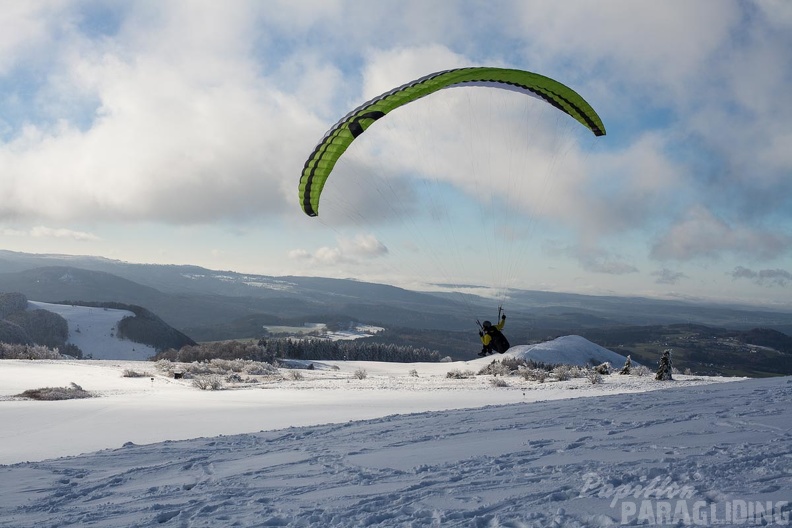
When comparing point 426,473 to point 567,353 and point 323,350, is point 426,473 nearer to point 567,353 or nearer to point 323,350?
point 567,353

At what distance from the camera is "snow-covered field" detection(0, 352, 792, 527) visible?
533cm

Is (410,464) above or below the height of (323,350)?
above

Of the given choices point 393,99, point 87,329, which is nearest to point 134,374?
point 393,99

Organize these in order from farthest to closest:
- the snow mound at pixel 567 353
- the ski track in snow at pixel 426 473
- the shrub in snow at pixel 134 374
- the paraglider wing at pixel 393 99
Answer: the snow mound at pixel 567 353 < the shrub in snow at pixel 134 374 < the paraglider wing at pixel 393 99 < the ski track in snow at pixel 426 473

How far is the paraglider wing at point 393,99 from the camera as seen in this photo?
12.2 metres

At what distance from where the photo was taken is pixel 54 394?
1691cm

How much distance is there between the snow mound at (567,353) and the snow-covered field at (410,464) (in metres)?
28.0

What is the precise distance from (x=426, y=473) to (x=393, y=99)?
8575 millimetres

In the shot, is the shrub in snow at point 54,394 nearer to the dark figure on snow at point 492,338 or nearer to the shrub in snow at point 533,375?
the dark figure on snow at point 492,338

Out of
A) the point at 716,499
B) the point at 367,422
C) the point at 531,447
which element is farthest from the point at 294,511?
the point at 367,422

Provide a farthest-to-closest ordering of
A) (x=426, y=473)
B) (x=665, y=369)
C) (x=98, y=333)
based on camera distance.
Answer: (x=98, y=333)
(x=665, y=369)
(x=426, y=473)

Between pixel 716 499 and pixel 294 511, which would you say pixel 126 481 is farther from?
pixel 716 499

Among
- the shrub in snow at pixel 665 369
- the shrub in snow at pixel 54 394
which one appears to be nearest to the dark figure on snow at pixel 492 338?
the shrub in snow at pixel 665 369

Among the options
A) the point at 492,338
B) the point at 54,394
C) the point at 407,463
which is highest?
the point at 492,338
